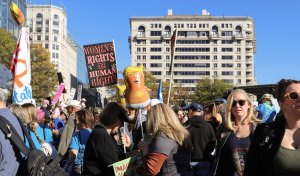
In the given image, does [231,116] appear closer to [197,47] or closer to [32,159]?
[32,159]

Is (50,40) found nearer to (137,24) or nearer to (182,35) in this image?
(137,24)

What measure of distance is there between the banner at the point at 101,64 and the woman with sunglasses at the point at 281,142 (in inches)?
282

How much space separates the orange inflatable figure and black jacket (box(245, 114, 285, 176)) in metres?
5.10

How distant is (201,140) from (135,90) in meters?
2.67

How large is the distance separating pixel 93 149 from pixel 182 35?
12457cm

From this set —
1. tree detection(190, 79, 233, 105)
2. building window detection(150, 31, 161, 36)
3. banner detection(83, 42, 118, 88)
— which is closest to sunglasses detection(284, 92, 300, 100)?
banner detection(83, 42, 118, 88)

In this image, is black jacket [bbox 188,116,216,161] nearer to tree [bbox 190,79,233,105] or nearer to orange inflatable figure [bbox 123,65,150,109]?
orange inflatable figure [bbox 123,65,150,109]

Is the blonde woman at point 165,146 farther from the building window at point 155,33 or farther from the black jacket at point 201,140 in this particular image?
the building window at point 155,33

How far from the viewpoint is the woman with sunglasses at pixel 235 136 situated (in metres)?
4.29

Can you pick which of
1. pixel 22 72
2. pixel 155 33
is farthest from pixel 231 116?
pixel 155 33

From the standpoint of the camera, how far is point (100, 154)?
4.56 meters

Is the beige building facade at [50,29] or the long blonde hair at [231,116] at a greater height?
the beige building facade at [50,29]

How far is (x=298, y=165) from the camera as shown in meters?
2.85

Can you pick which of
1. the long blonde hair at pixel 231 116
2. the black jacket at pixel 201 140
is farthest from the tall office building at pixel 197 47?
the long blonde hair at pixel 231 116
